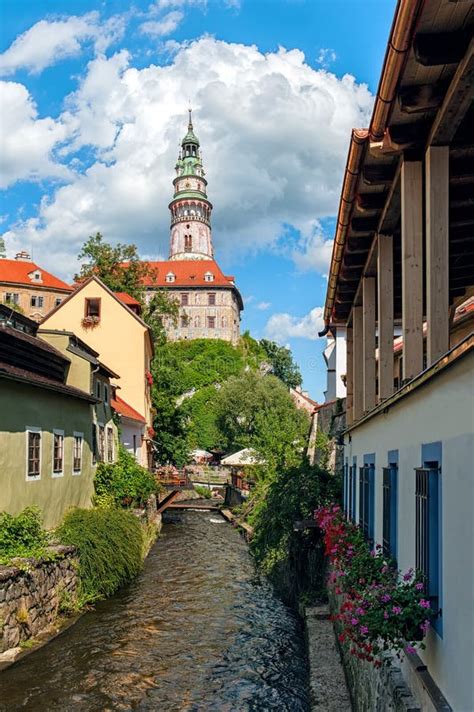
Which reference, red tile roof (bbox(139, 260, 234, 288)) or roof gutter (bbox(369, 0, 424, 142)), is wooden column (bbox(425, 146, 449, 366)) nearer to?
roof gutter (bbox(369, 0, 424, 142))

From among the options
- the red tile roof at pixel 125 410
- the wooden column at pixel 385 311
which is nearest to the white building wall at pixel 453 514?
the wooden column at pixel 385 311

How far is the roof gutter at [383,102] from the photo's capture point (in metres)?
4.34

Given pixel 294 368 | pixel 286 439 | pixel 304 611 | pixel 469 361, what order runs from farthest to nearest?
pixel 294 368, pixel 286 439, pixel 304 611, pixel 469 361

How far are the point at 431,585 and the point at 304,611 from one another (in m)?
9.57

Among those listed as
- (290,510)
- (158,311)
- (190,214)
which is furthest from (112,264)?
(190,214)

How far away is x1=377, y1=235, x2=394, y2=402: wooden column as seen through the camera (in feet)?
28.5

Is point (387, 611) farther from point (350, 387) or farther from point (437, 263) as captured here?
point (350, 387)

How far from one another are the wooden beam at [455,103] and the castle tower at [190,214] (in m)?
106

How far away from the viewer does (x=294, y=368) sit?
90.4 meters

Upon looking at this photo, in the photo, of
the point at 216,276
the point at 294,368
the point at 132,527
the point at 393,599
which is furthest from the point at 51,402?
the point at 216,276

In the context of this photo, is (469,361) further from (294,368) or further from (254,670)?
(294,368)

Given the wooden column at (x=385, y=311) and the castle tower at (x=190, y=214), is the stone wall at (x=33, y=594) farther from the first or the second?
the castle tower at (x=190, y=214)

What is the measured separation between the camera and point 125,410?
28.7 metres

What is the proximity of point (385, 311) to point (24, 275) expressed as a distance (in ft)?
230
